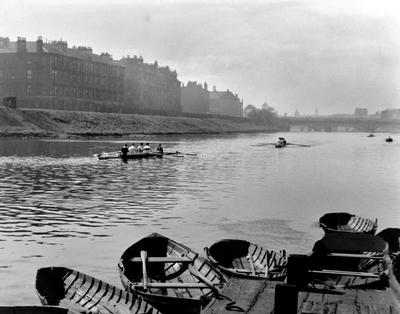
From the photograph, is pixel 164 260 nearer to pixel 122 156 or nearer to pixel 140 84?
pixel 122 156

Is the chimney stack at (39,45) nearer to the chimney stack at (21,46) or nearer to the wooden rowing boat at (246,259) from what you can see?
the chimney stack at (21,46)

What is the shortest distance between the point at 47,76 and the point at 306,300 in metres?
129

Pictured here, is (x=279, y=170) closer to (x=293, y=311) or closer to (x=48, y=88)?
(x=293, y=311)

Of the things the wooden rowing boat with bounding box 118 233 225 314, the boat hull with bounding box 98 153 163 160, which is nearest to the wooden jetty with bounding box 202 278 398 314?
the wooden rowing boat with bounding box 118 233 225 314

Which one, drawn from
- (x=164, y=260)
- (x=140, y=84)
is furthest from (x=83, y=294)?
(x=140, y=84)

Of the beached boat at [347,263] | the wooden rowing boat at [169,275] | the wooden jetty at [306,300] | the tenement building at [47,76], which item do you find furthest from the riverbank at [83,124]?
the wooden jetty at [306,300]

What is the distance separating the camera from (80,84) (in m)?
147

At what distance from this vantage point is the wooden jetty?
1218 cm

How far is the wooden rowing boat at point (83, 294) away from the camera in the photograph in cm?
1253

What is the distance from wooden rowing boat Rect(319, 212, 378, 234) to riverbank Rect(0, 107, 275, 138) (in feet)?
277

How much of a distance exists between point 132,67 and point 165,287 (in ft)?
568

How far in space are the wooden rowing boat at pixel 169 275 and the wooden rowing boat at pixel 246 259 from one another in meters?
0.59

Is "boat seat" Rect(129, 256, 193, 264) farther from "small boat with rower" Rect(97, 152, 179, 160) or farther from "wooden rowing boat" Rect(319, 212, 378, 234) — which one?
"small boat with rower" Rect(97, 152, 179, 160)

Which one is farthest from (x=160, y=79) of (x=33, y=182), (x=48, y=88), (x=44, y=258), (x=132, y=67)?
(x=44, y=258)
